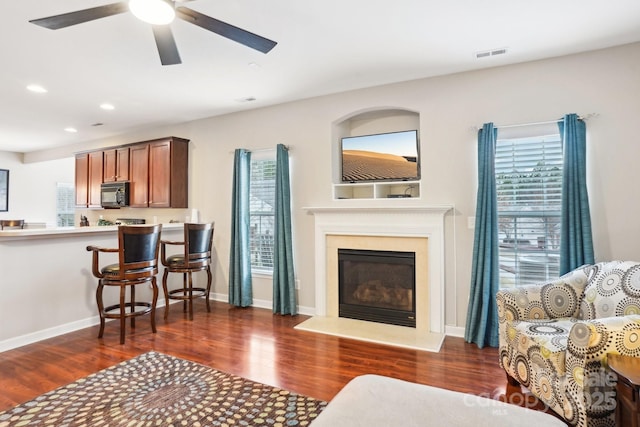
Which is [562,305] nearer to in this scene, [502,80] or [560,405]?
[560,405]

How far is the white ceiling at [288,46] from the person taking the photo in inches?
97.0

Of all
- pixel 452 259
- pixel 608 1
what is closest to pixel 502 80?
pixel 608 1

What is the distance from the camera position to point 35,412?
2.23 metres

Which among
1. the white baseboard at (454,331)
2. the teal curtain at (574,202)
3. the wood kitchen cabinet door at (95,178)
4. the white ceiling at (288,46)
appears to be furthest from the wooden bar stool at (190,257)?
the teal curtain at (574,202)

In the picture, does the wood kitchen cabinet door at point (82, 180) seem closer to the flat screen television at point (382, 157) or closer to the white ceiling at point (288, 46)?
the white ceiling at point (288, 46)

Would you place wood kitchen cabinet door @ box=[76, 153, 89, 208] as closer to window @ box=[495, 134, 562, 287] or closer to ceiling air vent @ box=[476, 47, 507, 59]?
ceiling air vent @ box=[476, 47, 507, 59]

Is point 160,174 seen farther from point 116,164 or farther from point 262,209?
point 262,209

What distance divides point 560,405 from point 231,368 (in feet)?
7.52

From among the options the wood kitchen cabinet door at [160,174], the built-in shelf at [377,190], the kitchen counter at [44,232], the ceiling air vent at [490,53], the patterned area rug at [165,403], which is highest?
the ceiling air vent at [490,53]

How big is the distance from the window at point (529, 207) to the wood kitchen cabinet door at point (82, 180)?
6.84m

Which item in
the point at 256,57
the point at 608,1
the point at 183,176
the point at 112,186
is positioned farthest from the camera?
the point at 112,186

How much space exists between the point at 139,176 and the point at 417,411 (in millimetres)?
5658

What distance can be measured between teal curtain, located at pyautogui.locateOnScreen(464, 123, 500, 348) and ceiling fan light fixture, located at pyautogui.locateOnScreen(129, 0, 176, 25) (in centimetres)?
286

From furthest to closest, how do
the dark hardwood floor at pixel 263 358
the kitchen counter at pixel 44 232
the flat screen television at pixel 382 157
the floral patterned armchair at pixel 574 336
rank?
the flat screen television at pixel 382 157, the kitchen counter at pixel 44 232, the dark hardwood floor at pixel 263 358, the floral patterned armchair at pixel 574 336
